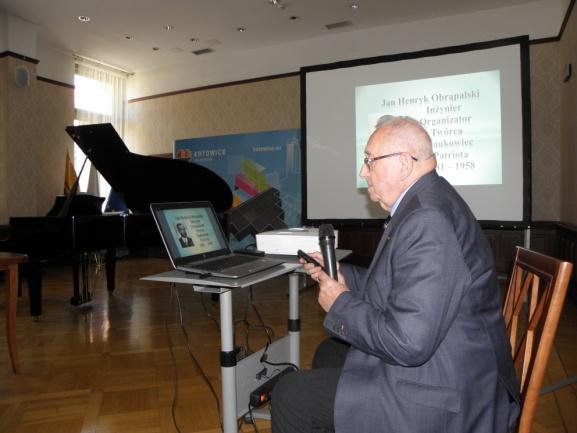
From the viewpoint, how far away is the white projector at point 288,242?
1806mm

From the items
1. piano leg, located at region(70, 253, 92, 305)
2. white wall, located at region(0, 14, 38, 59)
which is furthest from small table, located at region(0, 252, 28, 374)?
white wall, located at region(0, 14, 38, 59)

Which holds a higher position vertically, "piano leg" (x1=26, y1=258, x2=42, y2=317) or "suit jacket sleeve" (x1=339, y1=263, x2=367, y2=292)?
"suit jacket sleeve" (x1=339, y1=263, x2=367, y2=292)

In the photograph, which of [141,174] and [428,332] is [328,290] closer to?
[428,332]

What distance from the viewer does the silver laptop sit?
151cm

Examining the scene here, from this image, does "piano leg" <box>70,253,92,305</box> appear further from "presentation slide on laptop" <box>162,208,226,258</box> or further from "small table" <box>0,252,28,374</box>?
"presentation slide on laptop" <box>162,208,226,258</box>

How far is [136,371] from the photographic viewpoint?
A: 2.44 meters

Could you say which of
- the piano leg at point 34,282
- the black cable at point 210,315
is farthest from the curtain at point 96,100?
the black cable at point 210,315

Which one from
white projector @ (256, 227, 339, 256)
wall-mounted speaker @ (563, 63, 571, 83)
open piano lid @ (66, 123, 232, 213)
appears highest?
wall-mounted speaker @ (563, 63, 571, 83)

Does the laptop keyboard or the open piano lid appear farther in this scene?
the open piano lid

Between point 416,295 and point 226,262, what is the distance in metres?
0.95

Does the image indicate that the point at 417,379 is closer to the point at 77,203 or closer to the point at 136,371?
the point at 136,371

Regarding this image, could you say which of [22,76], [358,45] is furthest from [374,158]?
[22,76]

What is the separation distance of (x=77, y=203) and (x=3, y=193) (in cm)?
109

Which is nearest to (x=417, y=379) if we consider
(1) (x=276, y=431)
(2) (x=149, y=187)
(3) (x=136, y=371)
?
(1) (x=276, y=431)
